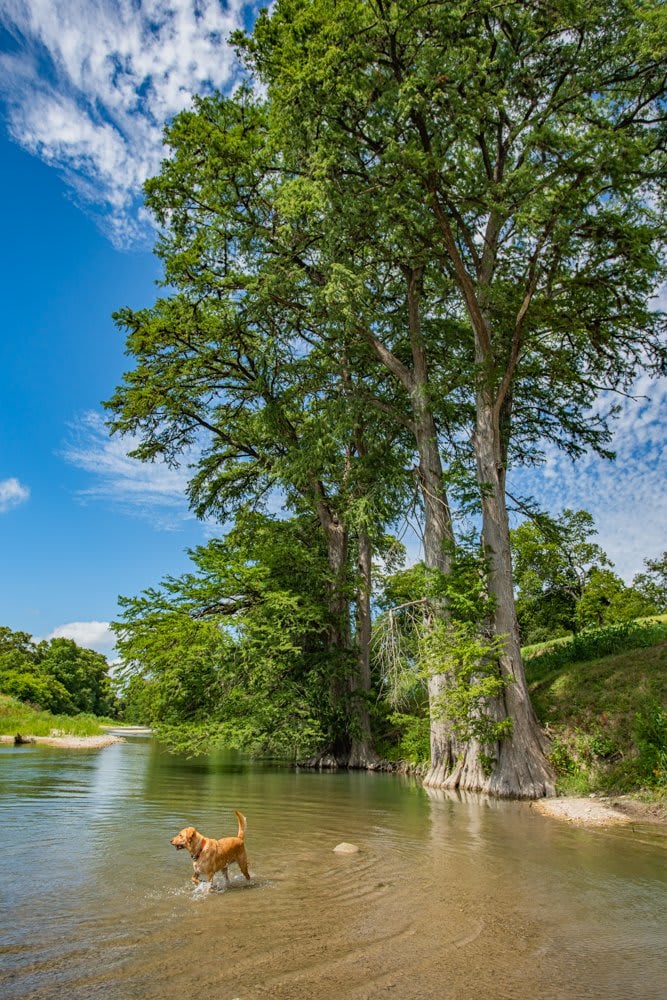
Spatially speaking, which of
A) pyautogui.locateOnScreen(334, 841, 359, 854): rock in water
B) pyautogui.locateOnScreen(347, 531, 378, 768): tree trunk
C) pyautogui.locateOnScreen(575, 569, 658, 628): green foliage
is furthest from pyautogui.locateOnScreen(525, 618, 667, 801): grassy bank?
pyautogui.locateOnScreen(575, 569, 658, 628): green foliage

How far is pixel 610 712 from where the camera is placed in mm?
12133

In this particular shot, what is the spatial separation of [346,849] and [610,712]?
7.75 meters

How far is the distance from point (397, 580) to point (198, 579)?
30.6ft

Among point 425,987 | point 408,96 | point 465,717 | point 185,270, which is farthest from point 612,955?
point 185,270

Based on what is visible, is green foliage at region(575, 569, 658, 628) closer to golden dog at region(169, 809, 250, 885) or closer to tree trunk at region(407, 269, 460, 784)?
tree trunk at region(407, 269, 460, 784)

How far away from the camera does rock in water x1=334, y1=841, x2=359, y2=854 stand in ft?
21.0

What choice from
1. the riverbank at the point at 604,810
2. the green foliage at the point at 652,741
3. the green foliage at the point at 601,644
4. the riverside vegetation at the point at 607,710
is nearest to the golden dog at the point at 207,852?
the riverbank at the point at 604,810

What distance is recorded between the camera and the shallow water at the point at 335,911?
3129 mm

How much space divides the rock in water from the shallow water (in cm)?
8

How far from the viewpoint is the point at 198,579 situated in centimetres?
1817

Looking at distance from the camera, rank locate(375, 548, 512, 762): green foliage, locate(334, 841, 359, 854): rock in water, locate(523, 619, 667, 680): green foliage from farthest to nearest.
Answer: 1. locate(523, 619, 667, 680): green foliage
2. locate(375, 548, 512, 762): green foliage
3. locate(334, 841, 359, 854): rock in water

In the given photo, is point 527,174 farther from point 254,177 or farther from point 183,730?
point 183,730

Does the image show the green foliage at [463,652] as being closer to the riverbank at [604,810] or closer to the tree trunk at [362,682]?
the riverbank at [604,810]

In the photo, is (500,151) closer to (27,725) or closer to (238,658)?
(238,658)
